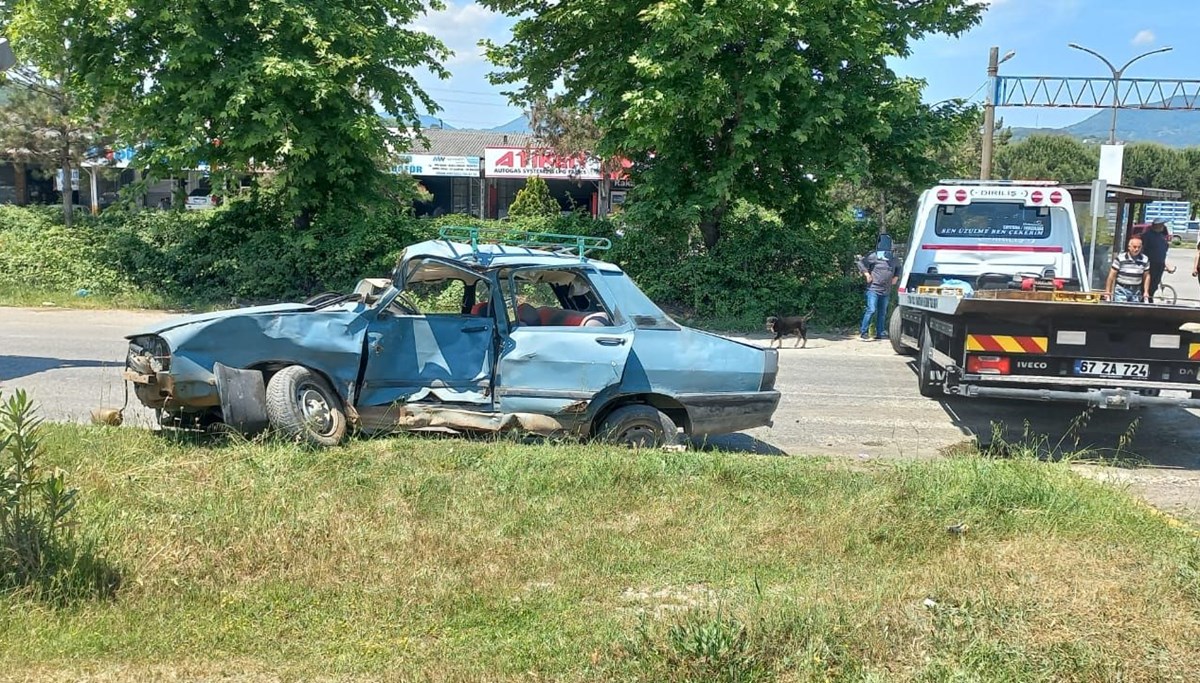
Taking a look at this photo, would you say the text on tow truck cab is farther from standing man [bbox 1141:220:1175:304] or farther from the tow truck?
standing man [bbox 1141:220:1175:304]

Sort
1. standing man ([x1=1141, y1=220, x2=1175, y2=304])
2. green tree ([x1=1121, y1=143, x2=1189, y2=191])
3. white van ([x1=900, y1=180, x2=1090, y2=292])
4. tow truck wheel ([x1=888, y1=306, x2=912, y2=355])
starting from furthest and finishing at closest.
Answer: green tree ([x1=1121, y1=143, x2=1189, y2=191])
standing man ([x1=1141, y1=220, x2=1175, y2=304])
tow truck wheel ([x1=888, y1=306, x2=912, y2=355])
white van ([x1=900, y1=180, x2=1090, y2=292])

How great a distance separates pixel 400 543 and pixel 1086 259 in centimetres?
1229

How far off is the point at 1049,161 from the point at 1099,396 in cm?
7131

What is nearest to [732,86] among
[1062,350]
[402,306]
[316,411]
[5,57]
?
[1062,350]

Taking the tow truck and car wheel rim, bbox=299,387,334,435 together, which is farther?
the tow truck

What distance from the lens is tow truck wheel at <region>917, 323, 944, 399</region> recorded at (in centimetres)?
887

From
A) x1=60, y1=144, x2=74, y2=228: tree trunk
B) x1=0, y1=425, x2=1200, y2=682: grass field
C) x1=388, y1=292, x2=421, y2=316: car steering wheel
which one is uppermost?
x1=60, y1=144, x2=74, y2=228: tree trunk

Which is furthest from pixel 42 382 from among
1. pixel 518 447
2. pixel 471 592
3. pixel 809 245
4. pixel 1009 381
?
pixel 809 245

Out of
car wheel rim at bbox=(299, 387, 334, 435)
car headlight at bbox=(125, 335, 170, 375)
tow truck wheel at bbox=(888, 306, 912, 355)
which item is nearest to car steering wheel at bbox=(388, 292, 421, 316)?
car wheel rim at bbox=(299, 387, 334, 435)

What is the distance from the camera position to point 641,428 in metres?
7.27

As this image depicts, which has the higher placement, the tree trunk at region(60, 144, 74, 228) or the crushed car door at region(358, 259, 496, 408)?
the tree trunk at region(60, 144, 74, 228)

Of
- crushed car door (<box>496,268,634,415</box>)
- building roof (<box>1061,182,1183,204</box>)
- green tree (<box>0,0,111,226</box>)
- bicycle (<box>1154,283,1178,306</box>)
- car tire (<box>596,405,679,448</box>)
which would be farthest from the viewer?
green tree (<box>0,0,111,226</box>)

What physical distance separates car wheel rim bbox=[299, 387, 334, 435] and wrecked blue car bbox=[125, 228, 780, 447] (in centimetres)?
1

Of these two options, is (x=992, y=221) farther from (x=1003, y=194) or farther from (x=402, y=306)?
(x=402, y=306)
